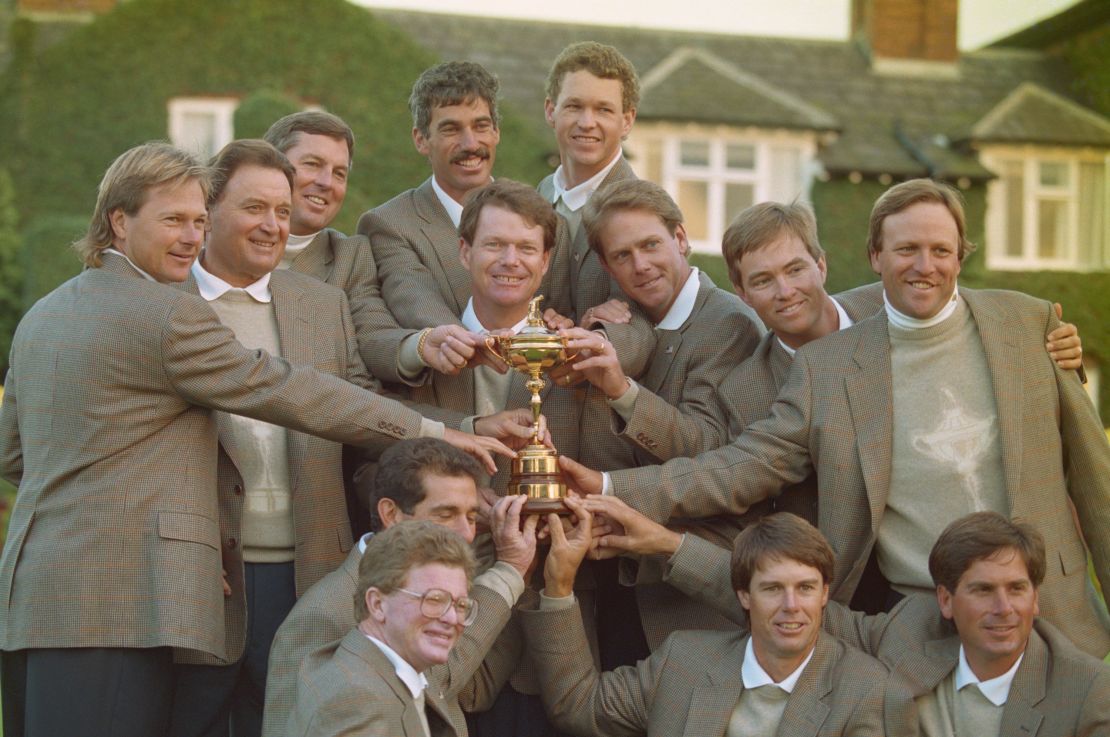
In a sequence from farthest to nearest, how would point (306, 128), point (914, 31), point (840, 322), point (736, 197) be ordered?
point (914, 31) → point (736, 197) → point (306, 128) → point (840, 322)

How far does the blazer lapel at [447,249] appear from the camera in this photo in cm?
654

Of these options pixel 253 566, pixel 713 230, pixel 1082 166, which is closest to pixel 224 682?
pixel 253 566

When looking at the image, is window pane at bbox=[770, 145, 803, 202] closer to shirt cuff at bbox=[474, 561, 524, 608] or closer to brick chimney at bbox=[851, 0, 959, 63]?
brick chimney at bbox=[851, 0, 959, 63]

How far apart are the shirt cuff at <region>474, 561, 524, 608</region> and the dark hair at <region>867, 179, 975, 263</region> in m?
1.87

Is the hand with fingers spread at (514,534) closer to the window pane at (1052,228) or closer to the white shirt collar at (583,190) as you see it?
the white shirt collar at (583,190)

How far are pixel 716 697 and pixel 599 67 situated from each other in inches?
112

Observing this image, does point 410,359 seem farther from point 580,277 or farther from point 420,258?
point 580,277

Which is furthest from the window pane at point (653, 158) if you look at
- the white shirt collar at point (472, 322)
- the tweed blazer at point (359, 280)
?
the white shirt collar at point (472, 322)

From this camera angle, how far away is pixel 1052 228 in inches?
1062

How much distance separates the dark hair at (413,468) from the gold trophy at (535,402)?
0.92 feet

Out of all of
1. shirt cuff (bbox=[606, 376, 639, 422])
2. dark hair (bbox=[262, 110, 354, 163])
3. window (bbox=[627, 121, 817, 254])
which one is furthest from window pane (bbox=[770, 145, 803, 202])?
shirt cuff (bbox=[606, 376, 639, 422])

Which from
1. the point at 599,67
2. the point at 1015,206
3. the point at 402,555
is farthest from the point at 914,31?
the point at 402,555

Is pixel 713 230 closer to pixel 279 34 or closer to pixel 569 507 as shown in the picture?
Result: pixel 279 34

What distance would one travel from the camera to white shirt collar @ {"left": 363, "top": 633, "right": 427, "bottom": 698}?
473 cm
